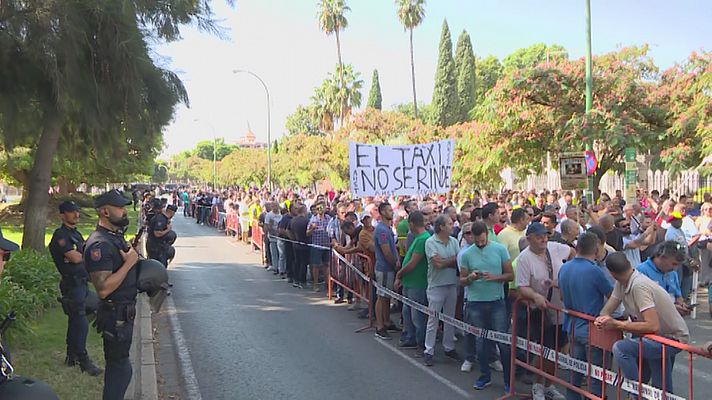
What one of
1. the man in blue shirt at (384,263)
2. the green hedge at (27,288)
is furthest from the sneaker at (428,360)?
the green hedge at (27,288)

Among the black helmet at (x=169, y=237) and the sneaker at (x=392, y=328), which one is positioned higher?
the black helmet at (x=169, y=237)

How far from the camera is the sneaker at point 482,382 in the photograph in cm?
692

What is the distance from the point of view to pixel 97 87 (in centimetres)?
1091

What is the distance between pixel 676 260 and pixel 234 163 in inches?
3138

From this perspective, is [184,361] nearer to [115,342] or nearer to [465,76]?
[115,342]

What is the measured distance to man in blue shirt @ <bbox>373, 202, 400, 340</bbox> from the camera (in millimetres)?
9289

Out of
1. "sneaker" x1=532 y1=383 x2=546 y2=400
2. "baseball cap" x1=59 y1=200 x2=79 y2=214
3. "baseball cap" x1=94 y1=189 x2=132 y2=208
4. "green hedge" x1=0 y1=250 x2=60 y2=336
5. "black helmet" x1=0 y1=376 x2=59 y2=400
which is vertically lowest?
"sneaker" x1=532 y1=383 x2=546 y2=400

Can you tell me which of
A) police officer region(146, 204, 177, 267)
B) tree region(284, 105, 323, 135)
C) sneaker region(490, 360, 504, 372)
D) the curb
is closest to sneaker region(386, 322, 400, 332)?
sneaker region(490, 360, 504, 372)

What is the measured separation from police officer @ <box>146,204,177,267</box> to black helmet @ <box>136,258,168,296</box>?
7.60 metres

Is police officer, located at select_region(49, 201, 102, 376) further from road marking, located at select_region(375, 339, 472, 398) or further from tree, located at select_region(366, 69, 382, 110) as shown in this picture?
tree, located at select_region(366, 69, 382, 110)

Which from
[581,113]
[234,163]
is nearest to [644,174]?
[581,113]

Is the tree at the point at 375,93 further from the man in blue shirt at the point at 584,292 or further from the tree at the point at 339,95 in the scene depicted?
the man in blue shirt at the point at 584,292

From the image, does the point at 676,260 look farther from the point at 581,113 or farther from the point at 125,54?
the point at 581,113

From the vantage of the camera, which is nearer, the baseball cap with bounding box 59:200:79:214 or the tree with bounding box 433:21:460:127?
the baseball cap with bounding box 59:200:79:214
